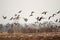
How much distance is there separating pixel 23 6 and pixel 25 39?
1.71ft

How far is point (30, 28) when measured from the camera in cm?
231

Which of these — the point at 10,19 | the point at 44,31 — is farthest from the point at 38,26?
the point at 10,19

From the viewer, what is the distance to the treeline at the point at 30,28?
2285 mm

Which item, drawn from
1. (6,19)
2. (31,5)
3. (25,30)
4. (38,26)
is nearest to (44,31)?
(38,26)

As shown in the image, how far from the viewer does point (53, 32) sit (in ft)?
7.45

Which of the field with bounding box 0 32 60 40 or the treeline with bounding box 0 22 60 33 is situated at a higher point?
the treeline with bounding box 0 22 60 33

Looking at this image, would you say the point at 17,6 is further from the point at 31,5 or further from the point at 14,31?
the point at 14,31

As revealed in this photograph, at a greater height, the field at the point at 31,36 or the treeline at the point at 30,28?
the treeline at the point at 30,28

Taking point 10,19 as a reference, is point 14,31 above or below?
below

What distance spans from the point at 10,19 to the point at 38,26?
1.49 ft

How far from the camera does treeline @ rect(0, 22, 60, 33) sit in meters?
2.29

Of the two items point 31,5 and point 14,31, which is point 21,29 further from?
point 31,5

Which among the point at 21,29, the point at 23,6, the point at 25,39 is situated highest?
the point at 23,6

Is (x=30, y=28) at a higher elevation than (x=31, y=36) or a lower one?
higher
